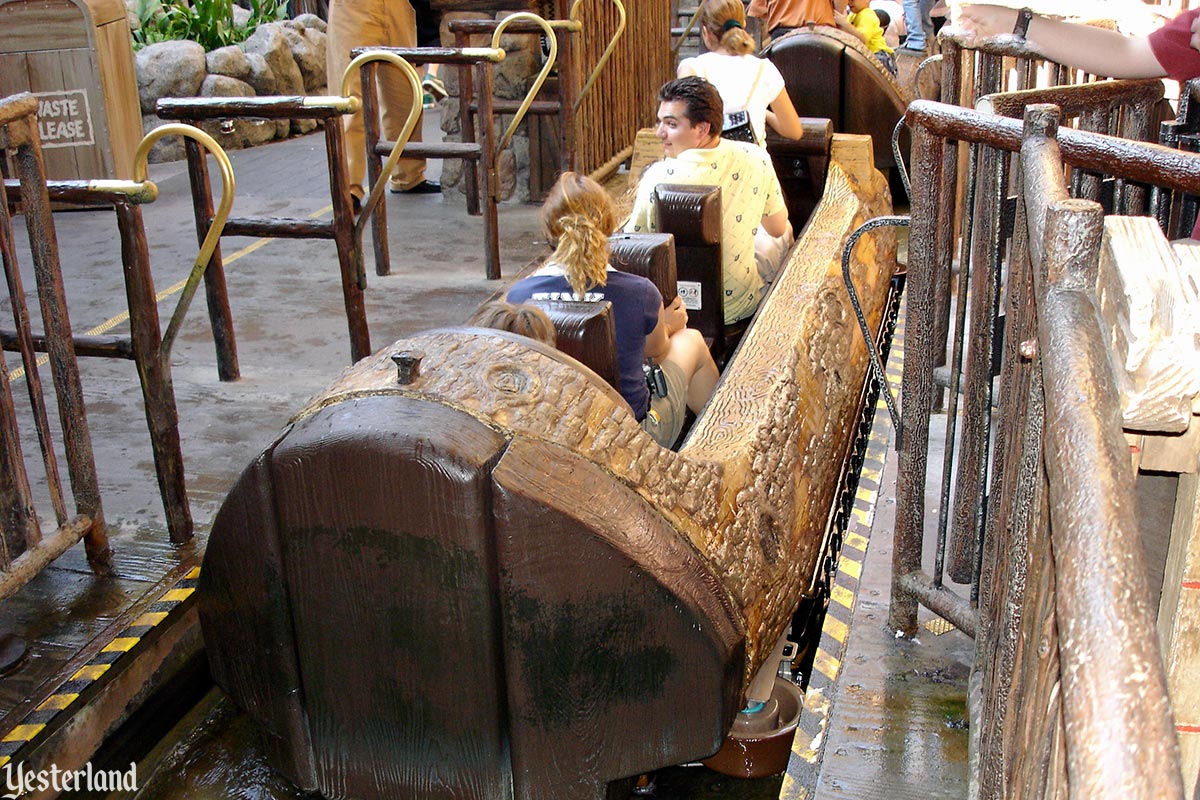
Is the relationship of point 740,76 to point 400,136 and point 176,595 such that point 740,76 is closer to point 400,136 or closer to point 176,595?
point 400,136

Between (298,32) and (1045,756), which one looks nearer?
(1045,756)

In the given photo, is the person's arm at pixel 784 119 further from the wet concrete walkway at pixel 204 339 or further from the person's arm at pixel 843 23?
the person's arm at pixel 843 23

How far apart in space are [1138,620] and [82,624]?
258 centimetres

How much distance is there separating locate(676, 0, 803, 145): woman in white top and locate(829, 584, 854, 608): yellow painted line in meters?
2.68

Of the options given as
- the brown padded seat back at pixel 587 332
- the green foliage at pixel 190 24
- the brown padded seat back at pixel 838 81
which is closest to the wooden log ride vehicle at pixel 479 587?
the brown padded seat back at pixel 587 332

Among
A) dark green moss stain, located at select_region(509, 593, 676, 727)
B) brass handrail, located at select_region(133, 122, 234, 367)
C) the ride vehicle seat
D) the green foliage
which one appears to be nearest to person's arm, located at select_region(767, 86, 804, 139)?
the ride vehicle seat

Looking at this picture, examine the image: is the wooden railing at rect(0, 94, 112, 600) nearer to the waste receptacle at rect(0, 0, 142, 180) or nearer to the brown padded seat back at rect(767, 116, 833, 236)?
the brown padded seat back at rect(767, 116, 833, 236)

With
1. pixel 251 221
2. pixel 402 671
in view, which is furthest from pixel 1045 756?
pixel 251 221

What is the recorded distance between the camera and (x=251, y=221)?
418 centimetres

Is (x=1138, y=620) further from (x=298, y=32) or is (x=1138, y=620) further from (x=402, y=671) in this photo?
(x=298, y=32)

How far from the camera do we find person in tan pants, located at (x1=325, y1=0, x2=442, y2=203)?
20.2 ft

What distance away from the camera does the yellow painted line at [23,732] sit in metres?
2.33

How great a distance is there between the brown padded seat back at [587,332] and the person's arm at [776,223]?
1.97m

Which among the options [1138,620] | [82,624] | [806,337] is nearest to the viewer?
[1138,620]
